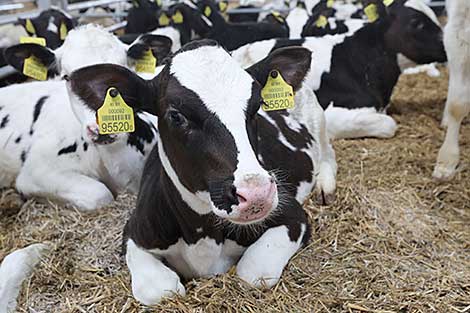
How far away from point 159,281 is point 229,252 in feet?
1.31

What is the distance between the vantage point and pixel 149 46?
14.2 feet

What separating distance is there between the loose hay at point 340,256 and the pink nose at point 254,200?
0.58 metres

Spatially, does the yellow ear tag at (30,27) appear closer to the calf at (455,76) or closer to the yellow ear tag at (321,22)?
the yellow ear tag at (321,22)

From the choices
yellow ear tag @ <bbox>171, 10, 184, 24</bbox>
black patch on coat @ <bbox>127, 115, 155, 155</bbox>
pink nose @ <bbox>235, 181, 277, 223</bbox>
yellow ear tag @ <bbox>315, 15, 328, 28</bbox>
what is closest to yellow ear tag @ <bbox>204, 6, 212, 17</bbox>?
yellow ear tag @ <bbox>171, 10, 184, 24</bbox>

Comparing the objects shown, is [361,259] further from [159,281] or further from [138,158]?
[138,158]

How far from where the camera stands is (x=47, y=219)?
12.7 feet

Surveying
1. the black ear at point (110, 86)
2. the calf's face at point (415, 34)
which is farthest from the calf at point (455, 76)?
the black ear at point (110, 86)

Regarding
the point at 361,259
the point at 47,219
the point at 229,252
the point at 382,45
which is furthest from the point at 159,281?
the point at 382,45

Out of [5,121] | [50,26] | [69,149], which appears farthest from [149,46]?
[50,26]

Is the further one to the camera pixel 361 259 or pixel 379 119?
pixel 379 119

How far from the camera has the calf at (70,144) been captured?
406 centimetres

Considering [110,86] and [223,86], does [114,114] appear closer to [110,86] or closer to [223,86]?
[110,86]

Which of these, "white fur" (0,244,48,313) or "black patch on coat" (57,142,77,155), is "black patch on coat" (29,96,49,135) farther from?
"white fur" (0,244,48,313)

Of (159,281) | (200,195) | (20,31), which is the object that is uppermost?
(200,195)
